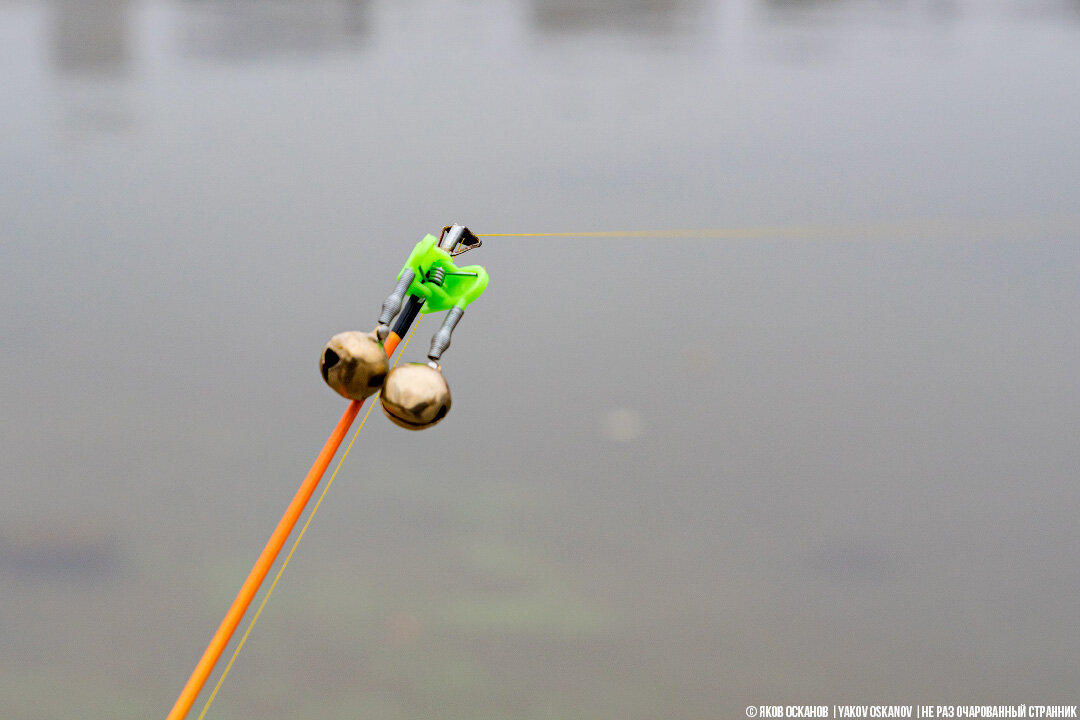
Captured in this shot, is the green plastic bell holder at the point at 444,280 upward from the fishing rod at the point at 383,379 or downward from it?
upward

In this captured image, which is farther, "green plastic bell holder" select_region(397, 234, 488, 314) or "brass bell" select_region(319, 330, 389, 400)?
"green plastic bell holder" select_region(397, 234, 488, 314)

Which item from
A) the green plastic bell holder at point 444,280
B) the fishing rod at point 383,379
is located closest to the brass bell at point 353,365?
the fishing rod at point 383,379

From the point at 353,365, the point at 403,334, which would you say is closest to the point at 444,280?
the point at 403,334

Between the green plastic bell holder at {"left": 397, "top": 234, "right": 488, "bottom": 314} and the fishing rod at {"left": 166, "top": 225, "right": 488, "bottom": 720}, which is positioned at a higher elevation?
the green plastic bell holder at {"left": 397, "top": 234, "right": 488, "bottom": 314}

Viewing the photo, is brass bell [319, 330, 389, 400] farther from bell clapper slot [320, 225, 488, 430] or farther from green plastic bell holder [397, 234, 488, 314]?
green plastic bell holder [397, 234, 488, 314]

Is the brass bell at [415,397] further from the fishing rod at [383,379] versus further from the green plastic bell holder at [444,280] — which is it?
the green plastic bell holder at [444,280]

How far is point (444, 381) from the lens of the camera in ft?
7.68

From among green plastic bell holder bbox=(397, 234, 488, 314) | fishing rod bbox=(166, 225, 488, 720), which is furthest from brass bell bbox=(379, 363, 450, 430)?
green plastic bell holder bbox=(397, 234, 488, 314)

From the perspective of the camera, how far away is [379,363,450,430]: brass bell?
2.30m

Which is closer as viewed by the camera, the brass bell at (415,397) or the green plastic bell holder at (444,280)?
the brass bell at (415,397)

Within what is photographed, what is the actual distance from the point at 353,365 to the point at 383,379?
7 centimetres

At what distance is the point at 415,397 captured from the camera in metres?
2.30

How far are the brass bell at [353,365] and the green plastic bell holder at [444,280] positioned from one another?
0.16 metres

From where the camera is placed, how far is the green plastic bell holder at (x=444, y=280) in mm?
2439
